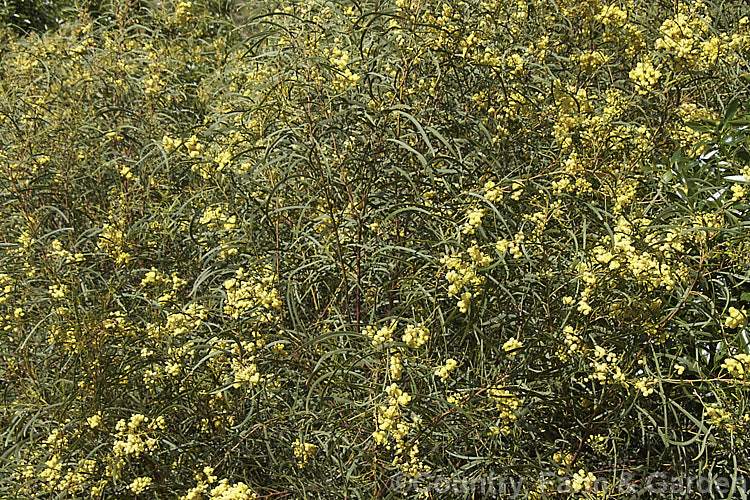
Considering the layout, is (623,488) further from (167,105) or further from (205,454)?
(167,105)

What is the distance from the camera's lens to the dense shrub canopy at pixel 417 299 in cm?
222

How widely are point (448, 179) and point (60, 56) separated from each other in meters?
2.58

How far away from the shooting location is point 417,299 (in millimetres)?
2189

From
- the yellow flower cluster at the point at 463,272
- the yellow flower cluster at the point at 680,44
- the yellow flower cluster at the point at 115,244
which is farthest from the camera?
the yellow flower cluster at the point at 115,244

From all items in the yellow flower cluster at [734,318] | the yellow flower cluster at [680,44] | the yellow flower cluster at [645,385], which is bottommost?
the yellow flower cluster at [645,385]

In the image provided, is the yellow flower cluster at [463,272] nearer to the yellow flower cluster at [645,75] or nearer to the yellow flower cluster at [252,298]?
the yellow flower cluster at [252,298]

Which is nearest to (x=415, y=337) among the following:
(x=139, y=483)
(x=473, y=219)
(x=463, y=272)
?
(x=463, y=272)

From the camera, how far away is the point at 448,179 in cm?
278

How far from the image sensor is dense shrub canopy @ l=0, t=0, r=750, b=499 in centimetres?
222

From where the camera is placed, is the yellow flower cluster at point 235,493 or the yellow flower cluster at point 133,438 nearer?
the yellow flower cluster at point 235,493

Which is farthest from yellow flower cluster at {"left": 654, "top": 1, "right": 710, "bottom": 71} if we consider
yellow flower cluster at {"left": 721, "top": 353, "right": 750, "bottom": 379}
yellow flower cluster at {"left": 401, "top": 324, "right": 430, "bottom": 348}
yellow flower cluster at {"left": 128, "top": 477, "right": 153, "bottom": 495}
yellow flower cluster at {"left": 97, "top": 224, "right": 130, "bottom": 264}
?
yellow flower cluster at {"left": 128, "top": 477, "right": 153, "bottom": 495}

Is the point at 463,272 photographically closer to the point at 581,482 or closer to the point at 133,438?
the point at 581,482

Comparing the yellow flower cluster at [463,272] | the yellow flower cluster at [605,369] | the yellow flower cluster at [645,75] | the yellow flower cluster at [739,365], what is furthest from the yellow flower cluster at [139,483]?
the yellow flower cluster at [645,75]

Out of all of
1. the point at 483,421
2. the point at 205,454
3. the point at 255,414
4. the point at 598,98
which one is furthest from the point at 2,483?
the point at 598,98
